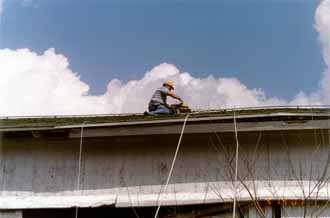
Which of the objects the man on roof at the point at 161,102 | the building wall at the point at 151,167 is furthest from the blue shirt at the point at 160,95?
the building wall at the point at 151,167

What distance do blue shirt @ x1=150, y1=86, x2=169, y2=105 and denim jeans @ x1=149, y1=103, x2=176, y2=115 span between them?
86 millimetres

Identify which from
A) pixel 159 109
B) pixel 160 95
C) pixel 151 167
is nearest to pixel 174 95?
pixel 160 95

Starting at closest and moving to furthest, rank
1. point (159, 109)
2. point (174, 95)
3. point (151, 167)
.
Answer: point (151, 167), point (159, 109), point (174, 95)

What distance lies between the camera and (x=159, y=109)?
33.2ft

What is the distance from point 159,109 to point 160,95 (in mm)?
341

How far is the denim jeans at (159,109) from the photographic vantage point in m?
10.0

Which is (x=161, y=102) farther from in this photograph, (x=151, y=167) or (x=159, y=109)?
(x=151, y=167)

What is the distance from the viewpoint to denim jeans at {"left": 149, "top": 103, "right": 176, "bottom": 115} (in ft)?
33.0

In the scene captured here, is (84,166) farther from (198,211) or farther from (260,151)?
(260,151)

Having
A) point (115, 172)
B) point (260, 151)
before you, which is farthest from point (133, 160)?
point (260, 151)

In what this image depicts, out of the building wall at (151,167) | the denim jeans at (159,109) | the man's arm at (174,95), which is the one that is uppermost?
the man's arm at (174,95)

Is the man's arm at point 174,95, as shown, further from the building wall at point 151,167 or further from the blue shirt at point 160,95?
the building wall at point 151,167

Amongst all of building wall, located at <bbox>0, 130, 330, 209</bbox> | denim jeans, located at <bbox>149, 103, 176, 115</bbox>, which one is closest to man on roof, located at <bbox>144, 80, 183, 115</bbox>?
denim jeans, located at <bbox>149, 103, 176, 115</bbox>

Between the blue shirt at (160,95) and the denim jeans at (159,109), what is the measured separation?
86 mm
